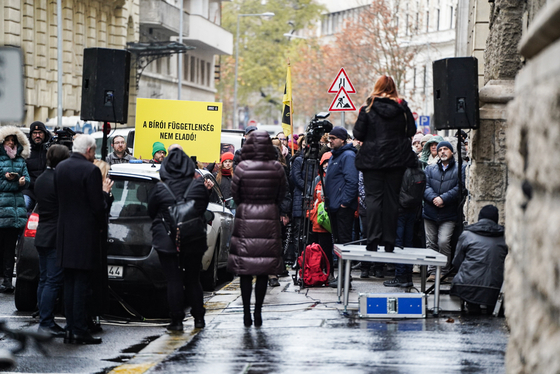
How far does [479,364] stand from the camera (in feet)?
23.2

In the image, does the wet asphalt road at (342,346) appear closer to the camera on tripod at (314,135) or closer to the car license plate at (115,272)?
the car license plate at (115,272)

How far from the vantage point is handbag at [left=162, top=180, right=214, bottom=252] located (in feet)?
29.5

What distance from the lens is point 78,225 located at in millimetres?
8516

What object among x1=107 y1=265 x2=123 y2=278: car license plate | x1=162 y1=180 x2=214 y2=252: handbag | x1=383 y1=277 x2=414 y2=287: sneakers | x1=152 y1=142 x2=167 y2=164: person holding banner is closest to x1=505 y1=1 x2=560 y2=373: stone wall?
x1=162 y1=180 x2=214 y2=252: handbag

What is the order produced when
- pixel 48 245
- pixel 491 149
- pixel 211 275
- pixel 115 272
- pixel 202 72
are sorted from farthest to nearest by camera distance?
pixel 202 72, pixel 211 275, pixel 491 149, pixel 115 272, pixel 48 245

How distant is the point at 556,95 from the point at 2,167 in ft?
32.4

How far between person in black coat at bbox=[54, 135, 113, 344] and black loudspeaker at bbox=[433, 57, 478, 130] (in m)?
4.25

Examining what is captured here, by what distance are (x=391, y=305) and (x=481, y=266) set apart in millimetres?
983

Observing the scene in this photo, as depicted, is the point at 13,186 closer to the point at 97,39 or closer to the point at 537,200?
the point at 537,200

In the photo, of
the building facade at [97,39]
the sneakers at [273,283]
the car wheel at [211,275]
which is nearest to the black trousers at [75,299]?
the car wheel at [211,275]

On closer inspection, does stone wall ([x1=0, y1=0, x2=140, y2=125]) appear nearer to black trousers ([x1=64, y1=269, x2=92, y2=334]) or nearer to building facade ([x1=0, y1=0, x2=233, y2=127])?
building facade ([x1=0, y1=0, x2=233, y2=127])

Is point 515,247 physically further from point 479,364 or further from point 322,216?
point 322,216

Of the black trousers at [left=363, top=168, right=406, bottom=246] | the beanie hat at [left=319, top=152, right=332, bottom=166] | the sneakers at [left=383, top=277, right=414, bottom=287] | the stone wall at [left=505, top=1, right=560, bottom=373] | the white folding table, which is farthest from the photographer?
the beanie hat at [left=319, top=152, right=332, bottom=166]

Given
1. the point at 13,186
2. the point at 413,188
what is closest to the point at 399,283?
Result: the point at 413,188
